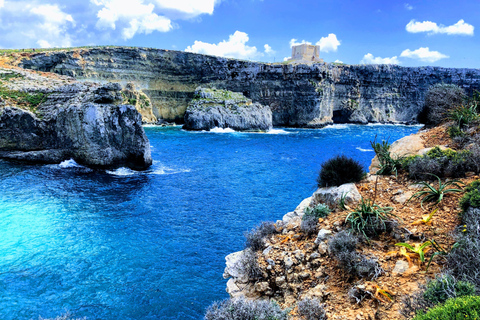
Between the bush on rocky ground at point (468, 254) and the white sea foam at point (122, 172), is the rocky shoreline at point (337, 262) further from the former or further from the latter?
the white sea foam at point (122, 172)

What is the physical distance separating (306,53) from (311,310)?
310 ft

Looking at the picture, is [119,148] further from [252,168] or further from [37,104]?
[252,168]

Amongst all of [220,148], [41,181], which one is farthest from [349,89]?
[41,181]

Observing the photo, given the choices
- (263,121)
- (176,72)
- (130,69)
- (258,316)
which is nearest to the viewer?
(258,316)

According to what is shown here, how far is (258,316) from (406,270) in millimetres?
3125

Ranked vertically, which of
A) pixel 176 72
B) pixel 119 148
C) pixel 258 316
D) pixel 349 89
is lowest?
pixel 258 316

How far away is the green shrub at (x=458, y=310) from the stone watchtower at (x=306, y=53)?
92.4 m

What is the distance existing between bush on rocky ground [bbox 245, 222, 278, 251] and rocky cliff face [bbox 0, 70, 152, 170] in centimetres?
1872

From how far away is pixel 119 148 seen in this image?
24.5m

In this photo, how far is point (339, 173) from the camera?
980 centimetres

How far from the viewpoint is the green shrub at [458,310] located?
11.6 ft

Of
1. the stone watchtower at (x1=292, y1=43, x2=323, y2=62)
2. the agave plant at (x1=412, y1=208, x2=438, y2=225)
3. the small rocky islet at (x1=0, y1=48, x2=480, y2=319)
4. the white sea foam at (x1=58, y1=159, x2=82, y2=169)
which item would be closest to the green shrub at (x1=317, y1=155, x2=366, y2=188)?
the small rocky islet at (x1=0, y1=48, x2=480, y2=319)

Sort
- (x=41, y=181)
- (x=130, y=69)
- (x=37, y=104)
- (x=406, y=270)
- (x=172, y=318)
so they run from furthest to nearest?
(x=130, y=69) < (x=37, y=104) < (x=41, y=181) < (x=172, y=318) < (x=406, y=270)

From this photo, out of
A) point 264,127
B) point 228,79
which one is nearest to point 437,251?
point 264,127
